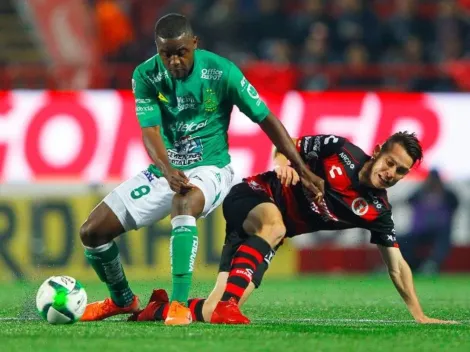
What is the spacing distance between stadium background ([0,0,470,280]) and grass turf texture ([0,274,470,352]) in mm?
3358

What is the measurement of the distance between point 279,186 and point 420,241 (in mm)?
7315

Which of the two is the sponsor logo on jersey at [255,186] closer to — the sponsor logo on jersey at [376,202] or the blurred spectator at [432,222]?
the sponsor logo on jersey at [376,202]

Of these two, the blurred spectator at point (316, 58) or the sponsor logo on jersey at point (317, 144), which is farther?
the blurred spectator at point (316, 58)

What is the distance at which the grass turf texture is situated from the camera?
641cm

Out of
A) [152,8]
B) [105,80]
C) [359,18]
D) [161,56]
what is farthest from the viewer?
[152,8]

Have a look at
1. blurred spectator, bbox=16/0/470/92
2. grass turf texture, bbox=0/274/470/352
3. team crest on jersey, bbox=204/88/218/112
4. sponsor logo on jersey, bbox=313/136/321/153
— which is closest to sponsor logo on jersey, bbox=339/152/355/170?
sponsor logo on jersey, bbox=313/136/321/153

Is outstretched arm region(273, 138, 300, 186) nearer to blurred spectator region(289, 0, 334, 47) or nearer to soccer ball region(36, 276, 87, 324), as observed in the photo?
soccer ball region(36, 276, 87, 324)

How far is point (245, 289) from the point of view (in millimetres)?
7828

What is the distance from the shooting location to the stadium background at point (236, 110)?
1430cm

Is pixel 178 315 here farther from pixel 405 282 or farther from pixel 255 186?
pixel 405 282

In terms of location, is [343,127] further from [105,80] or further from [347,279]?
[105,80]

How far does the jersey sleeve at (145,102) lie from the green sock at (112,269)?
35.4 inches

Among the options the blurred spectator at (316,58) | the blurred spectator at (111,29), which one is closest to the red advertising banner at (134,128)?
the blurred spectator at (316,58)

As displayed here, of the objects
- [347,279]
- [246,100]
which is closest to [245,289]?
[246,100]
